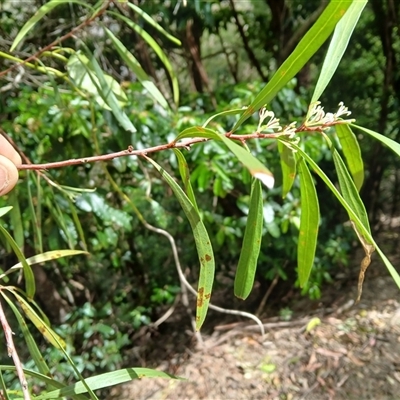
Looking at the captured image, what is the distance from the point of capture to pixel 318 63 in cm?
190

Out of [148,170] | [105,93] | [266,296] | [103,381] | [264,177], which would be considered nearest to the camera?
[264,177]

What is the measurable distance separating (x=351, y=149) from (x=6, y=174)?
1.17ft

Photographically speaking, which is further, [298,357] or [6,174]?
[298,357]

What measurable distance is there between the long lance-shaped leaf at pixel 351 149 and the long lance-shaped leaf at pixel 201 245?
0.53 feet

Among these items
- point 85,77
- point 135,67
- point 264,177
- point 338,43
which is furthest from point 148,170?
point 264,177

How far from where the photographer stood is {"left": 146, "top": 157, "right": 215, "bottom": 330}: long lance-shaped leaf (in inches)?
14.5

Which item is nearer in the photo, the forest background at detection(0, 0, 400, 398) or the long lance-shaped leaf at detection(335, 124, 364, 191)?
the long lance-shaped leaf at detection(335, 124, 364, 191)

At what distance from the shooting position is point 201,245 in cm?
37

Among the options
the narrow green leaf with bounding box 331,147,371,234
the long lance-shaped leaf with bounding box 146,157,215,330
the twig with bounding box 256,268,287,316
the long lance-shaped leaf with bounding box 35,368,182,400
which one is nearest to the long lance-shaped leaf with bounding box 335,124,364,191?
the narrow green leaf with bounding box 331,147,371,234

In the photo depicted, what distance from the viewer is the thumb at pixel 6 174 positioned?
0.41m

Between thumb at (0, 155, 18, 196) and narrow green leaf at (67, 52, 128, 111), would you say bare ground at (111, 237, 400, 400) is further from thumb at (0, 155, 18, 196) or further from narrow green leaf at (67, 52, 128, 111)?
thumb at (0, 155, 18, 196)

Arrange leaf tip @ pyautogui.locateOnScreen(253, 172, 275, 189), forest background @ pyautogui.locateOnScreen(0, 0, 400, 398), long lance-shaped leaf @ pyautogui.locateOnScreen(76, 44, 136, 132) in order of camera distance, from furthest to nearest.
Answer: forest background @ pyautogui.locateOnScreen(0, 0, 400, 398), long lance-shaped leaf @ pyautogui.locateOnScreen(76, 44, 136, 132), leaf tip @ pyautogui.locateOnScreen(253, 172, 275, 189)

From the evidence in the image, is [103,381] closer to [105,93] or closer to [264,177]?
[264,177]

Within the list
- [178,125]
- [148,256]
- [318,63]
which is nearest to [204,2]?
[178,125]
